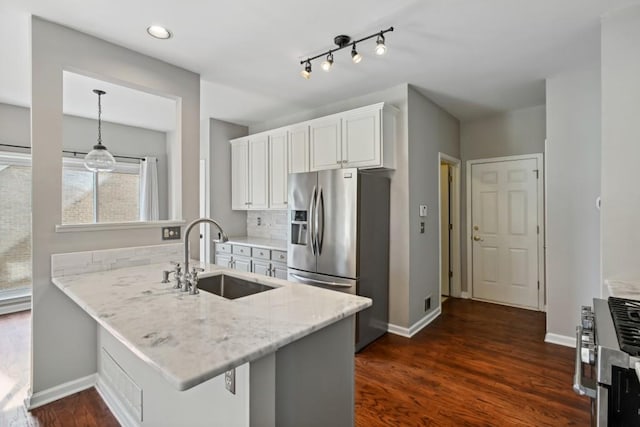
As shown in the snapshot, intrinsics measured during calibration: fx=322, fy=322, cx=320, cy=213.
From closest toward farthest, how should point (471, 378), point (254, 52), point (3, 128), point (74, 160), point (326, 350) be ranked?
point (326, 350) → point (471, 378) → point (254, 52) → point (3, 128) → point (74, 160)

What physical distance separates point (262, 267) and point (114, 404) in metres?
2.02

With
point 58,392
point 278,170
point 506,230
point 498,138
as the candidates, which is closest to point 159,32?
point 278,170

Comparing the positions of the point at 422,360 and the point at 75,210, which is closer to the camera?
the point at 422,360

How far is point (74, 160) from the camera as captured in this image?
4.44m

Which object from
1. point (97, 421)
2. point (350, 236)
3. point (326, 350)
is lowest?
point (97, 421)

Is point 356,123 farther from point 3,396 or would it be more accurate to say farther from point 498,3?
point 3,396

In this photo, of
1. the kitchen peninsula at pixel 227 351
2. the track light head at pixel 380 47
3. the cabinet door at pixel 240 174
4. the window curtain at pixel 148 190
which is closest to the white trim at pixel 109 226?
the kitchen peninsula at pixel 227 351

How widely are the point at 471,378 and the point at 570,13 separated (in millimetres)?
2628

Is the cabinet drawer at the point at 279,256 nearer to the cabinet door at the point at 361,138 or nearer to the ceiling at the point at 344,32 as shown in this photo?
the cabinet door at the point at 361,138

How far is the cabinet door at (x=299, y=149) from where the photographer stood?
148 inches

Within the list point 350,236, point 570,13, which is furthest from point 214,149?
point 570,13

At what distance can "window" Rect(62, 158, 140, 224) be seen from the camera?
4.49 meters

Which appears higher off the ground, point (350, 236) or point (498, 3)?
point (498, 3)

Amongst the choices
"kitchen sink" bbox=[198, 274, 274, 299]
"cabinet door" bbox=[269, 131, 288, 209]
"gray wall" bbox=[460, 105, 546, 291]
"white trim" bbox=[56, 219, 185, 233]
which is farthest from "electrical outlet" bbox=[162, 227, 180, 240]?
"gray wall" bbox=[460, 105, 546, 291]
